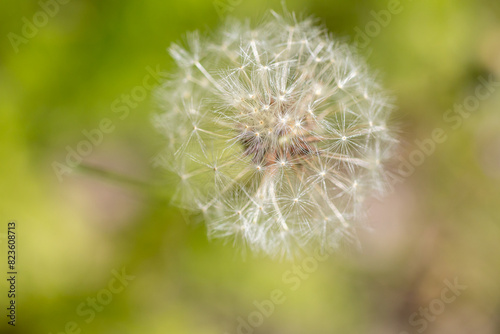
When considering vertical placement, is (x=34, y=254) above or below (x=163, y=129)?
below

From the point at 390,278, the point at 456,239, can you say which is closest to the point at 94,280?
the point at 390,278

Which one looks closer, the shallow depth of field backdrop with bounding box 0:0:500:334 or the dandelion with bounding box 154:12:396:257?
the dandelion with bounding box 154:12:396:257

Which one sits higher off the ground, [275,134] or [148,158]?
[275,134]

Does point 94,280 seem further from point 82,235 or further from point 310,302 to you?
point 310,302

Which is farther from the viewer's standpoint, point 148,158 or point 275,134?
point 148,158
